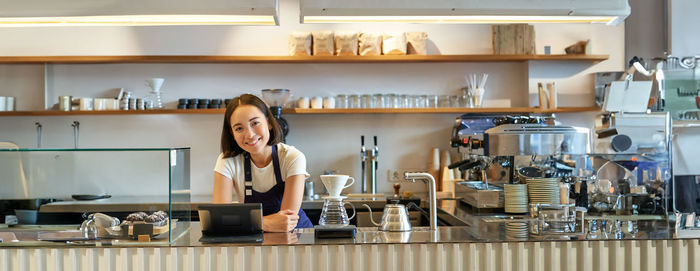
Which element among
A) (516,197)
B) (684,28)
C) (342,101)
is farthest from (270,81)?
(684,28)

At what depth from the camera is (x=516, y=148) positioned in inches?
147

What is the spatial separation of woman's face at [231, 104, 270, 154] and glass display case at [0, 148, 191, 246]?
45cm

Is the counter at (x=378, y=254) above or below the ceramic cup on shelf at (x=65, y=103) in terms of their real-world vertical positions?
below

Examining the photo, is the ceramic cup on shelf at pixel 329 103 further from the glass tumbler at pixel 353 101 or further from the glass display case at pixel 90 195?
the glass display case at pixel 90 195

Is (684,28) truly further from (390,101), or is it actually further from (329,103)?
(329,103)

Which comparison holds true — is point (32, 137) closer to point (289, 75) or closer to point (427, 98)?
point (289, 75)

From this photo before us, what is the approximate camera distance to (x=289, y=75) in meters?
5.47

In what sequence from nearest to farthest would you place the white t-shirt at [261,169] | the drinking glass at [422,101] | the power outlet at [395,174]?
the white t-shirt at [261,169]
the drinking glass at [422,101]
the power outlet at [395,174]

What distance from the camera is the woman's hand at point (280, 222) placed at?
2.91 meters

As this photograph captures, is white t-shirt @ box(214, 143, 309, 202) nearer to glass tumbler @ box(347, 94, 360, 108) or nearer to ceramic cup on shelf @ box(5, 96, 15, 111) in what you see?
glass tumbler @ box(347, 94, 360, 108)

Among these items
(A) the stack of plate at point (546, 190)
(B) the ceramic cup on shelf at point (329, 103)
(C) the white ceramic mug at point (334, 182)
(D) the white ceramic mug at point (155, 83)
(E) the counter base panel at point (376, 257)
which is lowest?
(E) the counter base panel at point (376, 257)

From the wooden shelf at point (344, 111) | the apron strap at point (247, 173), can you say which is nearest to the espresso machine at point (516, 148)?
the wooden shelf at point (344, 111)

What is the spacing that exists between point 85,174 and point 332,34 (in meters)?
2.96

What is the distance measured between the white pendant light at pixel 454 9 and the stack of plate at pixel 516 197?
3.11ft
